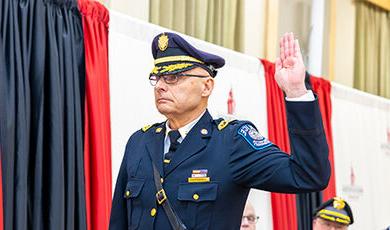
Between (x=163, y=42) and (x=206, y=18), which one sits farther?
(x=206, y=18)

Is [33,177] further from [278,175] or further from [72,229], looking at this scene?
[278,175]

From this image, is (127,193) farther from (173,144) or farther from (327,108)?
(327,108)

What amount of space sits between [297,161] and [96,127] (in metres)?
2.42

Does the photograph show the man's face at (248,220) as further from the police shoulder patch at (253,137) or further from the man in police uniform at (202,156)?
the police shoulder patch at (253,137)

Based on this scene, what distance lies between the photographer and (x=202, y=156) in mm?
2066

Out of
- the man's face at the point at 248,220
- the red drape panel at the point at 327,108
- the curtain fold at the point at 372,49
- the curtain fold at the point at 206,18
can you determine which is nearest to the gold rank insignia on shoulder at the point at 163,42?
the man's face at the point at 248,220

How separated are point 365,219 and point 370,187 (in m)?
0.37

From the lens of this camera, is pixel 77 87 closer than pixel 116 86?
Yes

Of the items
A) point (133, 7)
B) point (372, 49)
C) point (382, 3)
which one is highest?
point (382, 3)

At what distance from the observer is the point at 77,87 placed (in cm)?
402

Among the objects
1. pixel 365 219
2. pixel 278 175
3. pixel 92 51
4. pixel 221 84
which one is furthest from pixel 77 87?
pixel 365 219

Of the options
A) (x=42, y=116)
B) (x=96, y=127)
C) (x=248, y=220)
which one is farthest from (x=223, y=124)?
(x=248, y=220)

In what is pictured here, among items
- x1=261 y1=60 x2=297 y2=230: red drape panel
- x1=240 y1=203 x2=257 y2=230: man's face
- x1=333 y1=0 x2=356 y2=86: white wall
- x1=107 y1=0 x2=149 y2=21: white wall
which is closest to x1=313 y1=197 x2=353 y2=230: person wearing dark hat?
x1=240 y1=203 x2=257 y2=230: man's face

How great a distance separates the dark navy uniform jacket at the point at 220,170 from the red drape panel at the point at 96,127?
75.1 inches
